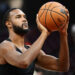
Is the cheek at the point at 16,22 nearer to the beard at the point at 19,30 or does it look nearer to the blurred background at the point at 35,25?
the beard at the point at 19,30

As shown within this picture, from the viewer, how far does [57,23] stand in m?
3.67

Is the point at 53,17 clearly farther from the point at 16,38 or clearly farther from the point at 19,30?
the point at 16,38

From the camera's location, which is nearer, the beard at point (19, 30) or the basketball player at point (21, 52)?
the basketball player at point (21, 52)

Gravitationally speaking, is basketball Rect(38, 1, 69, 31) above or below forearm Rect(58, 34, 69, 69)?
above

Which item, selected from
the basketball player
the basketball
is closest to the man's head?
the basketball player

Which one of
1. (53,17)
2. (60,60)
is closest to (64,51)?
(60,60)

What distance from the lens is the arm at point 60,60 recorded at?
12.7 ft

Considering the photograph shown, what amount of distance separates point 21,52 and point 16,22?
1.54 ft

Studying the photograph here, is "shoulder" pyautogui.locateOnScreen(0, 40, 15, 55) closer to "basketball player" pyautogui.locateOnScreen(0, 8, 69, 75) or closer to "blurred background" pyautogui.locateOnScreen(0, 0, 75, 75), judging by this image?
"basketball player" pyautogui.locateOnScreen(0, 8, 69, 75)

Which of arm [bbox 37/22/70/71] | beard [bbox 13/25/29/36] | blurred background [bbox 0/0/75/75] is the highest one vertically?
beard [bbox 13/25/29/36]

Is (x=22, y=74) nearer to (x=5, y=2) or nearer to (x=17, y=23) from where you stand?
(x=17, y=23)

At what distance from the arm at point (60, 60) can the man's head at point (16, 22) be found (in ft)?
1.83

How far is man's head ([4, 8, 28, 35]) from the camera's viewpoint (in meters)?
3.79

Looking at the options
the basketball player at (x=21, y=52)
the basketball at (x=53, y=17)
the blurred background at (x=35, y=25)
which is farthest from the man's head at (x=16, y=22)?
the blurred background at (x=35, y=25)
